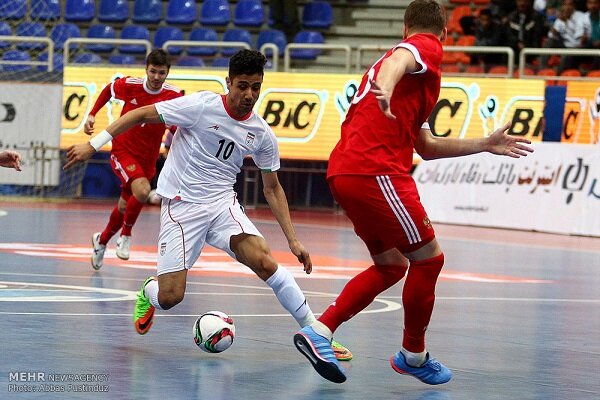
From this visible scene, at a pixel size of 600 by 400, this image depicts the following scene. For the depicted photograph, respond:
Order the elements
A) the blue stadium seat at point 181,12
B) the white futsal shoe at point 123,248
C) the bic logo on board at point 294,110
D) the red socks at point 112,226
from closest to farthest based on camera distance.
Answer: the red socks at point 112,226, the white futsal shoe at point 123,248, the bic logo on board at point 294,110, the blue stadium seat at point 181,12

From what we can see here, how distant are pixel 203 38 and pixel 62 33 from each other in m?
3.11

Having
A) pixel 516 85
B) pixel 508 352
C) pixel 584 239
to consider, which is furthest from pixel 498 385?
pixel 516 85

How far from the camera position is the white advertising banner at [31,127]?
24.8 metres

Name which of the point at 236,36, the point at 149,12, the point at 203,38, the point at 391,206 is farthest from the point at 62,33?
the point at 391,206

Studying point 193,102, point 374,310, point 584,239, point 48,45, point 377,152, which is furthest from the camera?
point 48,45

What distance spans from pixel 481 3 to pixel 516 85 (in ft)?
14.9

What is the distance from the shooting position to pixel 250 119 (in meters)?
8.29

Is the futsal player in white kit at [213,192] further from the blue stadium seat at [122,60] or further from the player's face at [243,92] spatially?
the blue stadium seat at [122,60]

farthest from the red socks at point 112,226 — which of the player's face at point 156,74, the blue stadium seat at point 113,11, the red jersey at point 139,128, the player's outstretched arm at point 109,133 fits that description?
the blue stadium seat at point 113,11

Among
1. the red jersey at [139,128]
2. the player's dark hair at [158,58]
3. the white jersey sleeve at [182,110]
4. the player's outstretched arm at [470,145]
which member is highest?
the player's outstretched arm at [470,145]

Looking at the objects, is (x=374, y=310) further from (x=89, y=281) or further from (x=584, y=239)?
(x=584, y=239)

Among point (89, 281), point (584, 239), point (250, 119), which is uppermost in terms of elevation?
point (250, 119)

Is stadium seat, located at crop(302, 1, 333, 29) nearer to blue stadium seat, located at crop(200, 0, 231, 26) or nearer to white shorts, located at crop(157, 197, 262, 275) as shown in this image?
Answer: blue stadium seat, located at crop(200, 0, 231, 26)

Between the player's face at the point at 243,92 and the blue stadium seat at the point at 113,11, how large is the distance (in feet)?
67.1
